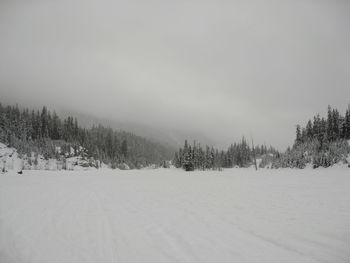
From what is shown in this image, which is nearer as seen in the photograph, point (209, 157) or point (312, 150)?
point (312, 150)

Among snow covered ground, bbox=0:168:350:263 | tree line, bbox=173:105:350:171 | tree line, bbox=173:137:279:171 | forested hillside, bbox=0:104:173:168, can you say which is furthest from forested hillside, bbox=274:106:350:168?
forested hillside, bbox=0:104:173:168

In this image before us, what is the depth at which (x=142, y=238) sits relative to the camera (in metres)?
6.66

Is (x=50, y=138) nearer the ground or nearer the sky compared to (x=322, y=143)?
nearer the sky

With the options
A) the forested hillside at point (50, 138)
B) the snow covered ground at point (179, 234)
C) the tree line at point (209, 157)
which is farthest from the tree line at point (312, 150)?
the snow covered ground at point (179, 234)

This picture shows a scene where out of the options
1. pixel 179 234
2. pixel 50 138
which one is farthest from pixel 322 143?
pixel 50 138

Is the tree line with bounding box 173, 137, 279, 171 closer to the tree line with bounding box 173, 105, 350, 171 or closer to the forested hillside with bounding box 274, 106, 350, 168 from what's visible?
the tree line with bounding box 173, 105, 350, 171

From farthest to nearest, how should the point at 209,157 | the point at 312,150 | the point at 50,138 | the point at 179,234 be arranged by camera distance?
1. the point at 50,138
2. the point at 209,157
3. the point at 312,150
4. the point at 179,234

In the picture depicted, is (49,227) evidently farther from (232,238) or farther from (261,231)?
(261,231)

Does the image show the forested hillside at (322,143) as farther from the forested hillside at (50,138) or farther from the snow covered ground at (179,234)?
the forested hillside at (50,138)

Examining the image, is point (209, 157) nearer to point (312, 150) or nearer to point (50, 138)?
point (312, 150)

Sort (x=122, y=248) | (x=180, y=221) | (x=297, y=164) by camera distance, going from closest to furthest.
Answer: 1. (x=122, y=248)
2. (x=180, y=221)
3. (x=297, y=164)

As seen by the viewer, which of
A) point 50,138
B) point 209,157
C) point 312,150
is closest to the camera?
point 312,150

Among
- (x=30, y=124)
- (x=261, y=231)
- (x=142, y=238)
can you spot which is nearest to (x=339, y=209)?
(x=261, y=231)

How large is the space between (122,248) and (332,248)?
218 inches
